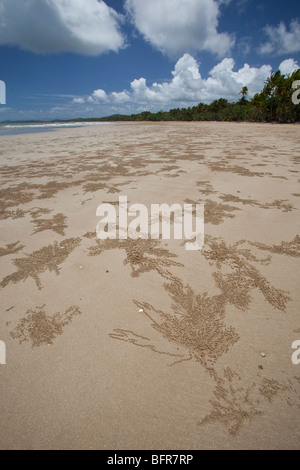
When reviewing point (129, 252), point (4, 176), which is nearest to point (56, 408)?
point (129, 252)

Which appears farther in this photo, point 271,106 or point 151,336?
point 271,106

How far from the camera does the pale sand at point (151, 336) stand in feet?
5.27

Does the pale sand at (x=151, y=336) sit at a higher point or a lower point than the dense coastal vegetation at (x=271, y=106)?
lower

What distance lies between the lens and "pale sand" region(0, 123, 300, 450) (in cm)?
161

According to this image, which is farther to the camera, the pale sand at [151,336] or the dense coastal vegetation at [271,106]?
the dense coastal vegetation at [271,106]

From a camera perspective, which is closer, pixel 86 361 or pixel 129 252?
pixel 86 361

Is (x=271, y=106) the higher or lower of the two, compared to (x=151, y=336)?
higher

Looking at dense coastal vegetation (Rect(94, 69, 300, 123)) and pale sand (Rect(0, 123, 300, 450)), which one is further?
dense coastal vegetation (Rect(94, 69, 300, 123))

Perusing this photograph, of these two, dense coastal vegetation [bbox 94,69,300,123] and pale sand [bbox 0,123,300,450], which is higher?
dense coastal vegetation [bbox 94,69,300,123]

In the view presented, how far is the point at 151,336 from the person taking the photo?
2.20 meters
